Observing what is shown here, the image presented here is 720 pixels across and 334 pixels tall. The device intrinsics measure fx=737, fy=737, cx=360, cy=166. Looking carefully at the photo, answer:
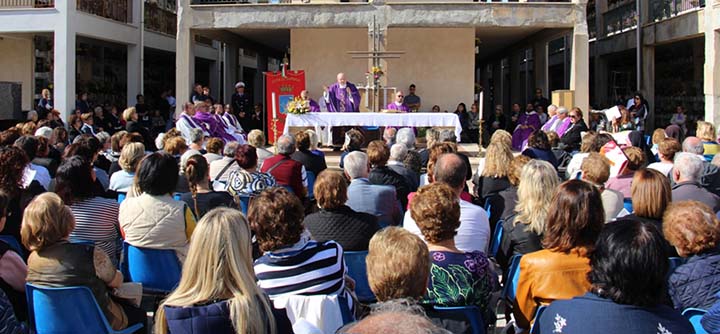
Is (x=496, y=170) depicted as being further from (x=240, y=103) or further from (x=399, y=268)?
(x=240, y=103)

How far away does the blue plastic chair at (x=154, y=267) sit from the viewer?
514cm

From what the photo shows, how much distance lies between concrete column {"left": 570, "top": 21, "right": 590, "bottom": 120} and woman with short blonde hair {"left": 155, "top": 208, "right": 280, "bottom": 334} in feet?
47.3

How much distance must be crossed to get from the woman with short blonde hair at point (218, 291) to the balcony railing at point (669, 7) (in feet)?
58.8

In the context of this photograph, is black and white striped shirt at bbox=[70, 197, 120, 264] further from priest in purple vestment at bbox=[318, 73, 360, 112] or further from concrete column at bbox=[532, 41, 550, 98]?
concrete column at bbox=[532, 41, 550, 98]

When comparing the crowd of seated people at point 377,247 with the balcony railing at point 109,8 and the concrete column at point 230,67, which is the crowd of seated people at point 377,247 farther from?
the concrete column at point 230,67

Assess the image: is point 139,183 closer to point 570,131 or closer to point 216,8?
point 570,131

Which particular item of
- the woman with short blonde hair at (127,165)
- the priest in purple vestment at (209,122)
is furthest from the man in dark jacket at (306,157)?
the priest in purple vestment at (209,122)

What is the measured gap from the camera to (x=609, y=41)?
25.2 meters

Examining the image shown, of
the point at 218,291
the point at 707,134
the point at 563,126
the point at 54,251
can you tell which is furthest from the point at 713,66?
the point at 218,291

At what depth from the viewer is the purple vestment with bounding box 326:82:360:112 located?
1647cm

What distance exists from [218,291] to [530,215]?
2459 millimetres

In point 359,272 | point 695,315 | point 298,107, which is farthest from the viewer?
point 298,107

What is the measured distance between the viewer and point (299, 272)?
3.64 meters

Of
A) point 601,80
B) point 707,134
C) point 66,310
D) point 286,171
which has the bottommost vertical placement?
point 66,310
